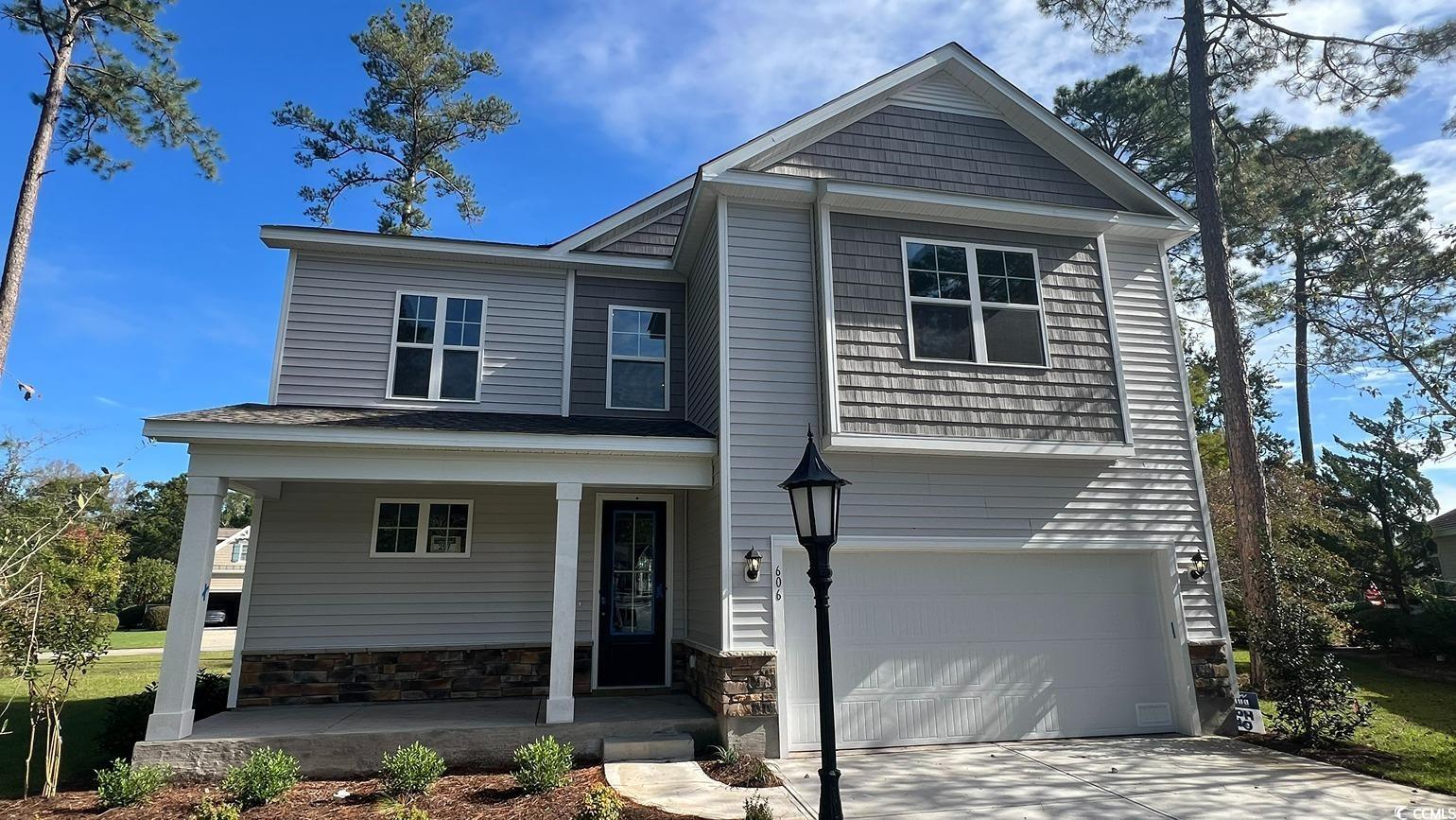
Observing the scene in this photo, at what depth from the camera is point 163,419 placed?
6.48 meters

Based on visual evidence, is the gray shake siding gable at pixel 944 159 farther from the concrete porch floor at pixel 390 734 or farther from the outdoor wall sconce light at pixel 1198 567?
the concrete porch floor at pixel 390 734

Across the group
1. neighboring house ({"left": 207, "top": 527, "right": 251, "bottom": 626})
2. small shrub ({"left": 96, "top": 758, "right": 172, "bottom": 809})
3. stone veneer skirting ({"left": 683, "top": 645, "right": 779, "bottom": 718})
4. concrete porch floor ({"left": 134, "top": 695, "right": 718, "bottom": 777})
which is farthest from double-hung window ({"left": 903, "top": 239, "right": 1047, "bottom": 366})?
neighboring house ({"left": 207, "top": 527, "right": 251, "bottom": 626})

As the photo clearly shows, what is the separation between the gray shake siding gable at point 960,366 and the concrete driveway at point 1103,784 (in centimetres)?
305

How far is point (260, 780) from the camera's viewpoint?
5.45 meters

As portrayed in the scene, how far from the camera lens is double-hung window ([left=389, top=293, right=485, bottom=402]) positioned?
29.8ft

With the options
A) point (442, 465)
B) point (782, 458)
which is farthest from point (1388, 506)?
point (442, 465)

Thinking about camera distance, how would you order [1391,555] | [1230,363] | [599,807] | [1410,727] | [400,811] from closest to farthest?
1. [599,807]
2. [400,811]
3. [1410,727]
4. [1230,363]
5. [1391,555]

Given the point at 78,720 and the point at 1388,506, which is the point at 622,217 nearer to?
the point at 78,720

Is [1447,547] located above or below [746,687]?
above

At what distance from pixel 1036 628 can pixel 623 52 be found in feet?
28.7

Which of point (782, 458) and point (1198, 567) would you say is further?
point (1198, 567)

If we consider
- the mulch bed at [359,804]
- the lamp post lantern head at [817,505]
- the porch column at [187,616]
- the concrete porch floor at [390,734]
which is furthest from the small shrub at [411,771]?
the lamp post lantern head at [817,505]

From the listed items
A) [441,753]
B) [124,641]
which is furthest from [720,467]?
[124,641]

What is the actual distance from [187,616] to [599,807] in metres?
4.25
